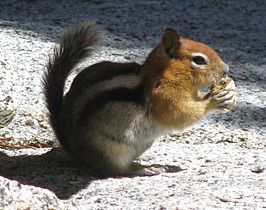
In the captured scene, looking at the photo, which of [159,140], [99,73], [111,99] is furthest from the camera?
[159,140]

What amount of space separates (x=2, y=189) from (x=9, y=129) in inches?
64.6

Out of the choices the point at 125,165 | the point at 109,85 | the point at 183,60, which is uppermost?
the point at 183,60

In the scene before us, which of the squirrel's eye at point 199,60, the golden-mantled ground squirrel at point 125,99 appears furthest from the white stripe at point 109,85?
the squirrel's eye at point 199,60

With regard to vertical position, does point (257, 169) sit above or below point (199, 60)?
below

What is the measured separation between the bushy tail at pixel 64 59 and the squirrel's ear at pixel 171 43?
0.36 m

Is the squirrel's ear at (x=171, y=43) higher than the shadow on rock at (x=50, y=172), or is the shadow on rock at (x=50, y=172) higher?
the squirrel's ear at (x=171, y=43)

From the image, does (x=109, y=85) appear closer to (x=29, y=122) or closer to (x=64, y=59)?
Result: (x=64, y=59)

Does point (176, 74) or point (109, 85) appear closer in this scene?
point (109, 85)

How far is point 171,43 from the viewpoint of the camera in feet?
15.2

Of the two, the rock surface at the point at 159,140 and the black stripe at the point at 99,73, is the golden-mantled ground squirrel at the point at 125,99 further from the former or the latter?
the rock surface at the point at 159,140

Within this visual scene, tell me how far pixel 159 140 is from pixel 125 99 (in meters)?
0.87

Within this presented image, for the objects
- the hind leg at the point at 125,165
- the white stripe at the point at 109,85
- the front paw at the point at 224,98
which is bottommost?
the hind leg at the point at 125,165

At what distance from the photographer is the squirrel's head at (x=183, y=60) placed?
4.60 meters

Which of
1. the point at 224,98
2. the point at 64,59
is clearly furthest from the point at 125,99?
the point at 224,98
